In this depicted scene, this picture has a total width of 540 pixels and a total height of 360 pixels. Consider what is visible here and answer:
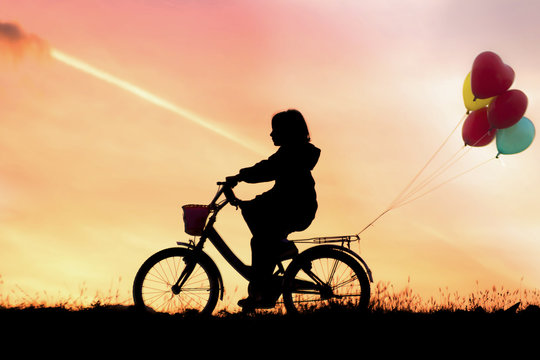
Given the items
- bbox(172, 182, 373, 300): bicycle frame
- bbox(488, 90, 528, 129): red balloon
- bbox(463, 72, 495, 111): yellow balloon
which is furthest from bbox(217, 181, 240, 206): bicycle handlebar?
bbox(463, 72, 495, 111): yellow balloon

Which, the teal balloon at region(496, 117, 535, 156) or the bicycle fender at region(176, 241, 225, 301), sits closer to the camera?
the bicycle fender at region(176, 241, 225, 301)

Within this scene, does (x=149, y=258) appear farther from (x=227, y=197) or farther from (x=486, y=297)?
(x=486, y=297)

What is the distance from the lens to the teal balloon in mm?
9625

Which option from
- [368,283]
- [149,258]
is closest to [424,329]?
[368,283]

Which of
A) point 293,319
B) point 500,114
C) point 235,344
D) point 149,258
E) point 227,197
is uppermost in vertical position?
point 500,114

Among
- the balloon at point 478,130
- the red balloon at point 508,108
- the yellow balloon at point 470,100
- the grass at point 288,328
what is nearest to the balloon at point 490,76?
the red balloon at point 508,108

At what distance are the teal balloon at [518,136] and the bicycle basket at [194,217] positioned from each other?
5798 mm

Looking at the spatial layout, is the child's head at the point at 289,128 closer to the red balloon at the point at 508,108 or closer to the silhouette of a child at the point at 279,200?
the silhouette of a child at the point at 279,200

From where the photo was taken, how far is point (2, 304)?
26.0 feet

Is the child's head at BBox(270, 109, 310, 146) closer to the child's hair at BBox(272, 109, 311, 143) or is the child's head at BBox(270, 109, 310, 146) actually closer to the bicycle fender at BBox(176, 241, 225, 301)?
the child's hair at BBox(272, 109, 311, 143)

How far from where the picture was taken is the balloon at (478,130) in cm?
993

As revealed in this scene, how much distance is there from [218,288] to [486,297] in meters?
4.24

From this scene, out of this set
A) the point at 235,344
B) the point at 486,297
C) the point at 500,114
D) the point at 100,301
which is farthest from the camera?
the point at 500,114

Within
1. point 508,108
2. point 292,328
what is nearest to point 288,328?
point 292,328
